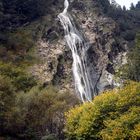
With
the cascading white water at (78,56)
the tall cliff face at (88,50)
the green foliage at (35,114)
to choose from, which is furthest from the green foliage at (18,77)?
the cascading white water at (78,56)

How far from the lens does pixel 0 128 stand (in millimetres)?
42000

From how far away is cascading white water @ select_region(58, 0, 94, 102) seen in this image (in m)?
60.1

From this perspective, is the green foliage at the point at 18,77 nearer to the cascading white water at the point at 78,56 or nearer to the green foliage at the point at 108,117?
the cascading white water at the point at 78,56

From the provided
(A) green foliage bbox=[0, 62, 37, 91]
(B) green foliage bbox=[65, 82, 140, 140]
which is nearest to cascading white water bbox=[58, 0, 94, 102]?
(A) green foliage bbox=[0, 62, 37, 91]

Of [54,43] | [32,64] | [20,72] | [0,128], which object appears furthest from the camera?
[54,43]

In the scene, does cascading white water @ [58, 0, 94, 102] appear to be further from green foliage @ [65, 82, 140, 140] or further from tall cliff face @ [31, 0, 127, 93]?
green foliage @ [65, 82, 140, 140]

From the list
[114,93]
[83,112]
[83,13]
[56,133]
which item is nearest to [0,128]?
[56,133]

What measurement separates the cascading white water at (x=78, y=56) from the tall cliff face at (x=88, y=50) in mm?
870

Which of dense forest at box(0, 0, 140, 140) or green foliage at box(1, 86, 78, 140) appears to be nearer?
dense forest at box(0, 0, 140, 140)

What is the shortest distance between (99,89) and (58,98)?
67.7ft

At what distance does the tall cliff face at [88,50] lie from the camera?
202ft

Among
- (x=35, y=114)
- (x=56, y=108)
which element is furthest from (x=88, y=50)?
(x=35, y=114)

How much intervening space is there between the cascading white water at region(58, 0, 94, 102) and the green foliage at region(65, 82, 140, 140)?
20.5 metres

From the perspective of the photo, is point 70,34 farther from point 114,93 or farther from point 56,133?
point 114,93
